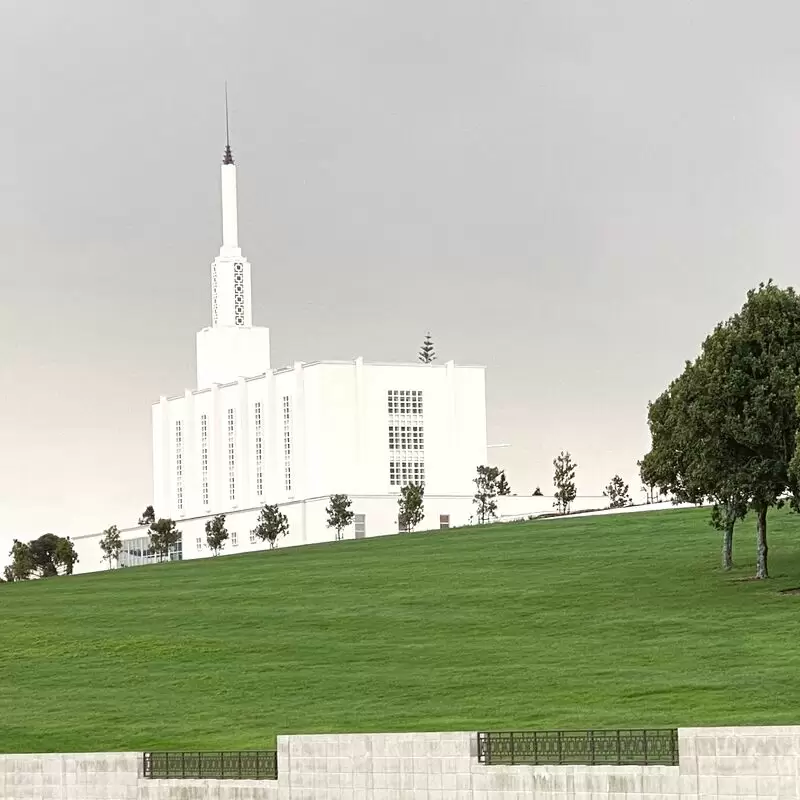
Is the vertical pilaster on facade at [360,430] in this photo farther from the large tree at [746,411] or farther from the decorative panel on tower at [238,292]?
the large tree at [746,411]

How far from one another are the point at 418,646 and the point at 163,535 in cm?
7718

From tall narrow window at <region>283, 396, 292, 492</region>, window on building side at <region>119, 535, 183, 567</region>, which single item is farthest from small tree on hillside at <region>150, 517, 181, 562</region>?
tall narrow window at <region>283, 396, 292, 492</region>

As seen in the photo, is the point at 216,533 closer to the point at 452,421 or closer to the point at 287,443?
the point at 287,443

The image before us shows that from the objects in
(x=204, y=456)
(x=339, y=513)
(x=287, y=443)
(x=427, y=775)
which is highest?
(x=204, y=456)

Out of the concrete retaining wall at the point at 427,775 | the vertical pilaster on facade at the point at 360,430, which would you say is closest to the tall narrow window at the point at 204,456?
the vertical pilaster on facade at the point at 360,430

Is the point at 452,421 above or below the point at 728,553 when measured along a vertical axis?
above

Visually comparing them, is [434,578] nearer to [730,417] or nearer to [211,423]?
[730,417]

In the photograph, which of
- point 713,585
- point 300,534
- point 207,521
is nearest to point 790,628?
point 713,585

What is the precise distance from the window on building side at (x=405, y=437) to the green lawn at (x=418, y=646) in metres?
51.4

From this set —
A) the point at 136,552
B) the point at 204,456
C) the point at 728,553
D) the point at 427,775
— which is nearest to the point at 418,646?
the point at 728,553

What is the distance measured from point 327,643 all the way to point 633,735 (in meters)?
26.8

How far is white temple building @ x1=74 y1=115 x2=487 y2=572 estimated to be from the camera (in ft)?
413

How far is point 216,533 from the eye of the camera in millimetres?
122375

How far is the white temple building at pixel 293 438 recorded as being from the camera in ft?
413
